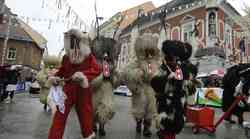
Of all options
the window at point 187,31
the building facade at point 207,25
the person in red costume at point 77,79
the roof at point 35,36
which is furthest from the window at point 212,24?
the roof at point 35,36

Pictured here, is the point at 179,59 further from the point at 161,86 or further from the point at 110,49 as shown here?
the point at 110,49

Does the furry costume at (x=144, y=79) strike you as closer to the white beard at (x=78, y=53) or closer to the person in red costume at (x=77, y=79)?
the person in red costume at (x=77, y=79)

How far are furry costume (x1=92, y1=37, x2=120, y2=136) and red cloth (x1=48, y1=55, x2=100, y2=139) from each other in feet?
0.88

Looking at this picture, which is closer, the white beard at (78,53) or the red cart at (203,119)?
the white beard at (78,53)

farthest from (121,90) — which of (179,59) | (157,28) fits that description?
(179,59)

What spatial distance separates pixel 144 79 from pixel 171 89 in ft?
5.00

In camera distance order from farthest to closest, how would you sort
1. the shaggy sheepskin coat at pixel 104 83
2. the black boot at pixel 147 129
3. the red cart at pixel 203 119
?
the red cart at pixel 203 119
the black boot at pixel 147 129
the shaggy sheepskin coat at pixel 104 83

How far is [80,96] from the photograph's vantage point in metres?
4.27

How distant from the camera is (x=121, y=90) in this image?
30.5 meters

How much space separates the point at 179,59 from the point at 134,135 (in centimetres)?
205

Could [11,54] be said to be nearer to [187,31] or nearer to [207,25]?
[187,31]

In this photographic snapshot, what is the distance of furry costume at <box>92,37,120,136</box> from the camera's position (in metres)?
5.31

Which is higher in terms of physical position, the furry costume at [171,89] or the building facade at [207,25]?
the building facade at [207,25]

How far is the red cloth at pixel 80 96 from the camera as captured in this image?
13.4ft
